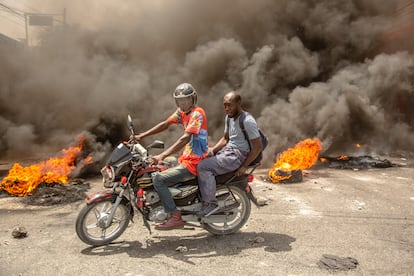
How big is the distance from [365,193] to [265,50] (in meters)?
10.4

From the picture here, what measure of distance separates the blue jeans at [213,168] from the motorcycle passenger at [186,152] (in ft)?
0.43

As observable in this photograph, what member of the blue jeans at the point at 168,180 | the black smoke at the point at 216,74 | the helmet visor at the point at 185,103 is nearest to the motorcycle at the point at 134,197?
the blue jeans at the point at 168,180

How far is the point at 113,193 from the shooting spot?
13.7 feet

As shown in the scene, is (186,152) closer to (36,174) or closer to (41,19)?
(36,174)

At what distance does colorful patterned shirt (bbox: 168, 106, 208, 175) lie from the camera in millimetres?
4043

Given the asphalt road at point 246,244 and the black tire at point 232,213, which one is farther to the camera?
the black tire at point 232,213

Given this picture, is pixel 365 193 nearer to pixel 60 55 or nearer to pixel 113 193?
pixel 113 193

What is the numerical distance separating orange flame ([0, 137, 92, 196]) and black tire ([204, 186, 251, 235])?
189 inches

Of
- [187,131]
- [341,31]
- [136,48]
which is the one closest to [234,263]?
[187,131]

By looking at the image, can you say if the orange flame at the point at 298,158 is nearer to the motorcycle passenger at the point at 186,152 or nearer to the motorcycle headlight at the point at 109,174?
the motorcycle passenger at the point at 186,152

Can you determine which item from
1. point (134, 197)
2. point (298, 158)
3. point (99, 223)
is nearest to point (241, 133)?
point (134, 197)

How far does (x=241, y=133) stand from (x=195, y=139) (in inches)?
26.0

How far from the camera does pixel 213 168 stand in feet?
13.7

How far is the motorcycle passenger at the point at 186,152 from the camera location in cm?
405
